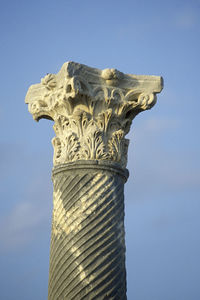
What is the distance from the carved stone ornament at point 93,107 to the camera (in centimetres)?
802

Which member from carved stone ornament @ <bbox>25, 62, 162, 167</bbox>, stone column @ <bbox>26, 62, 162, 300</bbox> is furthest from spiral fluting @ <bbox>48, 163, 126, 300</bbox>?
carved stone ornament @ <bbox>25, 62, 162, 167</bbox>

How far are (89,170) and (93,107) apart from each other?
1.21 metres

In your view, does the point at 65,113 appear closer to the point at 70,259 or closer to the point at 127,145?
the point at 127,145

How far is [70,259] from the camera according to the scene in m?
7.28

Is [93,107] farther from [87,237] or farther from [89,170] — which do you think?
[87,237]

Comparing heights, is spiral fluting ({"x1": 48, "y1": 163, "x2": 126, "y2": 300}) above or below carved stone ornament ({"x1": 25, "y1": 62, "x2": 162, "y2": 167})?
below

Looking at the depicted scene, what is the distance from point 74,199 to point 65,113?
1712mm

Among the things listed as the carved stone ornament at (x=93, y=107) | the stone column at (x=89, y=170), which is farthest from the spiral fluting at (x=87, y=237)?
the carved stone ornament at (x=93, y=107)

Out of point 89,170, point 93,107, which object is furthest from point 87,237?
point 93,107

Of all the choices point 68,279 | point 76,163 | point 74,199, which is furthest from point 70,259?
point 76,163

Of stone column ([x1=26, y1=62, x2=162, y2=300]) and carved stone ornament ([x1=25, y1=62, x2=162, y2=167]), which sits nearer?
stone column ([x1=26, y1=62, x2=162, y2=300])

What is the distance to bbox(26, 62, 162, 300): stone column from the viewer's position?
7.21 metres

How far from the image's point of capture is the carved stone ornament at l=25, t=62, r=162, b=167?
316 inches

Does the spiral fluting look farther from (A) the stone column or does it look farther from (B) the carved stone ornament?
(B) the carved stone ornament
